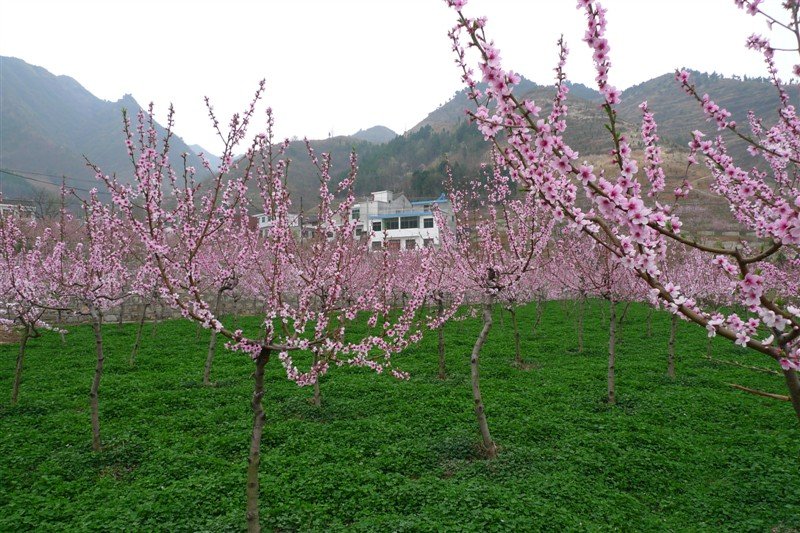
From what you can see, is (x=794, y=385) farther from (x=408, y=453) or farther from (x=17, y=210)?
(x=17, y=210)

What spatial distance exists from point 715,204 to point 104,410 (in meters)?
71.8

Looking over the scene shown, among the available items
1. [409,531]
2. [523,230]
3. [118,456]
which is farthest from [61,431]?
[523,230]

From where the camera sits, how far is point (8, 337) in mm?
20891

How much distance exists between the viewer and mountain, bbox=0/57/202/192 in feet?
436

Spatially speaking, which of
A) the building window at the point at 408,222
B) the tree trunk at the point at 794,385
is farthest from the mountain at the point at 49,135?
the tree trunk at the point at 794,385

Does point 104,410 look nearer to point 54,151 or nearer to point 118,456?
point 118,456

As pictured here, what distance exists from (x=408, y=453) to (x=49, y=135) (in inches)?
8211

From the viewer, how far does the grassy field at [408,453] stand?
6.19 metres

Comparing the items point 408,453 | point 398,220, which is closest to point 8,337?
point 408,453

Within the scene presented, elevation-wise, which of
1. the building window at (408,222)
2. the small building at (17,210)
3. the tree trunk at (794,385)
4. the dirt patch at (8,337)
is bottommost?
the dirt patch at (8,337)

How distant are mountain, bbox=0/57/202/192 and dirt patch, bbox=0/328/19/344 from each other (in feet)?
323

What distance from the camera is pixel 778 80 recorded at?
5.98 metres

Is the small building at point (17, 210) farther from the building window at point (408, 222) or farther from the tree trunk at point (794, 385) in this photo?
the building window at point (408, 222)

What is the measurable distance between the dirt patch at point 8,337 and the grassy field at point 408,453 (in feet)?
27.0
